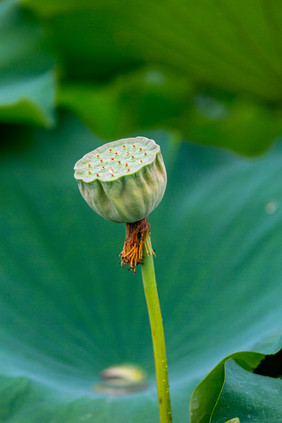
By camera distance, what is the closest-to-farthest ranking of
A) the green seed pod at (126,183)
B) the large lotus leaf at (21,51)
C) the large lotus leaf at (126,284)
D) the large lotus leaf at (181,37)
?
the green seed pod at (126,183) < the large lotus leaf at (126,284) < the large lotus leaf at (181,37) < the large lotus leaf at (21,51)

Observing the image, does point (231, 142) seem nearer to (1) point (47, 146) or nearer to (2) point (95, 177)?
(1) point (47, 146)

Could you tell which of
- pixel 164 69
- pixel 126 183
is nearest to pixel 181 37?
pixel 164 69

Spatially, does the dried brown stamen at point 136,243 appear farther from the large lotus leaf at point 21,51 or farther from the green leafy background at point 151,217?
the large lotus leaf at point 21,51

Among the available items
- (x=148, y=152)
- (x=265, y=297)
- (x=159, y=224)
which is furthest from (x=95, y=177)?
(x=159, y=224)

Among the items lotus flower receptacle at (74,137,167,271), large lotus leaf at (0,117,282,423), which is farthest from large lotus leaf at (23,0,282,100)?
lotus flower receptacle at (74,137,167,271)

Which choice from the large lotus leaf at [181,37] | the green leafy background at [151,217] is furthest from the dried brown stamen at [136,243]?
the large lotus leaf at [181,37]

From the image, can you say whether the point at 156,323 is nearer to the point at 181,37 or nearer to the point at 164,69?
the point at 181,37
